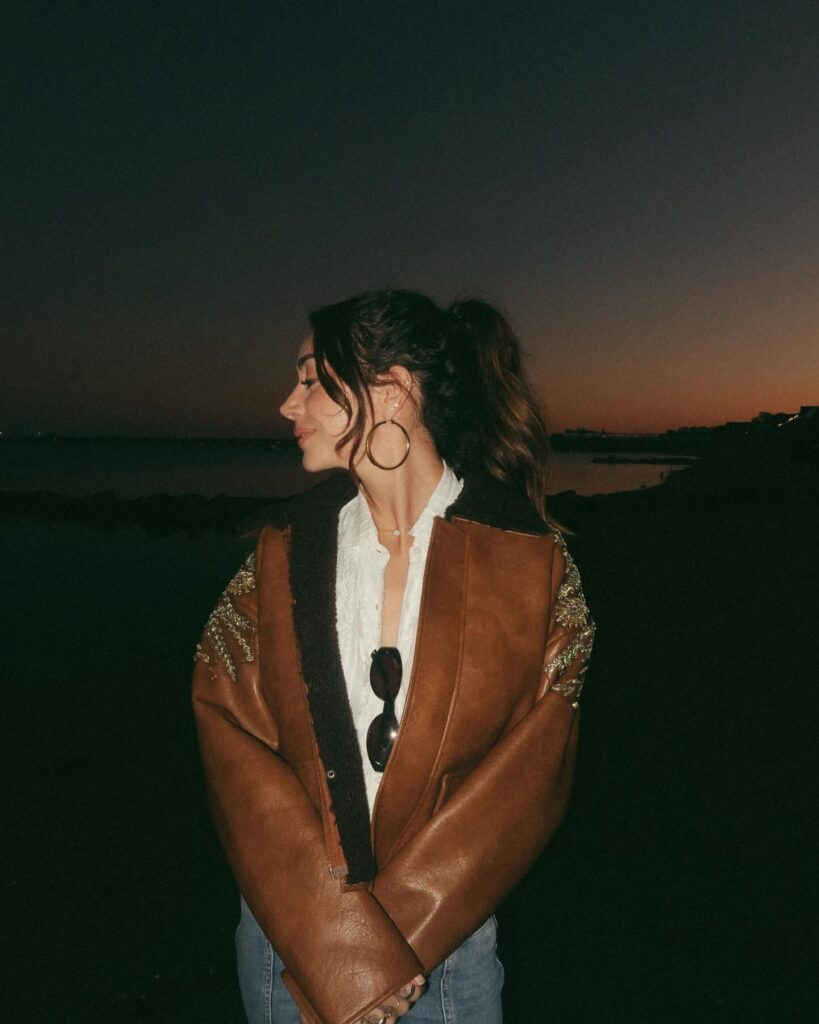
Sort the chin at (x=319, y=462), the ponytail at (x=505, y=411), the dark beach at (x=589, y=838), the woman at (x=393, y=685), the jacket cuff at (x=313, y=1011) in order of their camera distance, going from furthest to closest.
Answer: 1. the dark beach at (x=589, y=838)
2. the ponytail at (x=505, y=411)
3. the chin at (x=319, y=462)
4. the woman at (x=393, y=685)
5. the jacket cuff at (x=313, y=1011)

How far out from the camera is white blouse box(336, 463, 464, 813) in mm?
1665

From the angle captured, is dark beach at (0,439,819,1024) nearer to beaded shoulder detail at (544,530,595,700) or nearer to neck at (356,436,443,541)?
beaded shoulder detail at (544,530,595,700)

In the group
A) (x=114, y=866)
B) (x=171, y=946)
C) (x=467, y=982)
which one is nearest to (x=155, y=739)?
(x=114, y=866)

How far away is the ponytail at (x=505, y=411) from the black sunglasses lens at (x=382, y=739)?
737mm

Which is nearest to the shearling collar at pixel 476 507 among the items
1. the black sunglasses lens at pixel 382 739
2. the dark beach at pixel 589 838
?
the black sunglasses lens at pixel 382 739

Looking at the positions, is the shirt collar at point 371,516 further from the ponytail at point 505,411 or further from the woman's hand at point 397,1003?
the woman's hand at point 397,1003

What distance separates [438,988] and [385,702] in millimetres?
705

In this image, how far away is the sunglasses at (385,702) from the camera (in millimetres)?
1603

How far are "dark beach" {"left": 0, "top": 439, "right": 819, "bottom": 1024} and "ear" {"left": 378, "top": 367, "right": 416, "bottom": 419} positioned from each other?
61.7 inches

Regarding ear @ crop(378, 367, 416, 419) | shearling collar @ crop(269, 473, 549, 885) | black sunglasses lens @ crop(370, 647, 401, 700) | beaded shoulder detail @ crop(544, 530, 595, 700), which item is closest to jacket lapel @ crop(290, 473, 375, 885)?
shearling collar @ crop(269, 473, 549, 885)

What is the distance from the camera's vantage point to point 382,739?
5.25ft

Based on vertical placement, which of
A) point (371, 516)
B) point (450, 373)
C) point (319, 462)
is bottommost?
point (371, 516)

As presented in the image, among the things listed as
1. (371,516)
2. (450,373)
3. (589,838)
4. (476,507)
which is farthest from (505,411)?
(589,838)

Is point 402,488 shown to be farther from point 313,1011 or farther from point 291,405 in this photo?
point 313,1011
